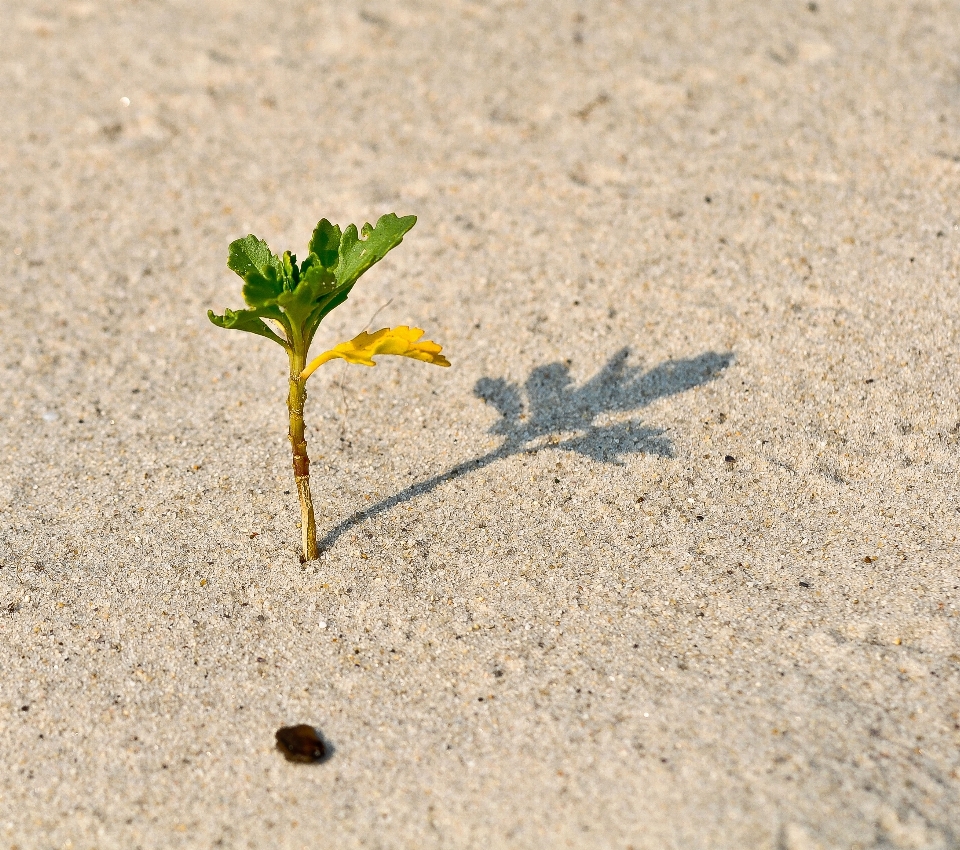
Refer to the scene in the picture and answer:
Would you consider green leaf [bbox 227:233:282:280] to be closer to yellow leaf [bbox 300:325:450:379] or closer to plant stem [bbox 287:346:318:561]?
plant stem [bbox 287:346:318:561]

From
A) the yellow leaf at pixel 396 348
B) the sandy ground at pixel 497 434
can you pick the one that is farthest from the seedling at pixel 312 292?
the sandy ground at pixel 497 434

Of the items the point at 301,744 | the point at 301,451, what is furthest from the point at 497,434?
the point at 301,744

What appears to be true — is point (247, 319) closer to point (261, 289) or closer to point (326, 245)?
point (261, 289)

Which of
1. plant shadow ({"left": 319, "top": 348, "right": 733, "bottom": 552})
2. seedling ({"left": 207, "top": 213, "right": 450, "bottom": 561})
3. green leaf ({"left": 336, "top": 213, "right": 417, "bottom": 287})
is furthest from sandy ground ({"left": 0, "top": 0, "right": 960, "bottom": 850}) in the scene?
green leaf ({"left": 336, "top": 213, "right": 417, "bottom": 287})

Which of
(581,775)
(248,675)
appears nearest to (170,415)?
(248,675)

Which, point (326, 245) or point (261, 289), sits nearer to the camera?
point (261, 289)

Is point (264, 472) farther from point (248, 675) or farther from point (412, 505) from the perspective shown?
Result: point (248, 675)

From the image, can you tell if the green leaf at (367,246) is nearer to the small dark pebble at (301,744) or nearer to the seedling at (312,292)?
the seedling at (312,292)
